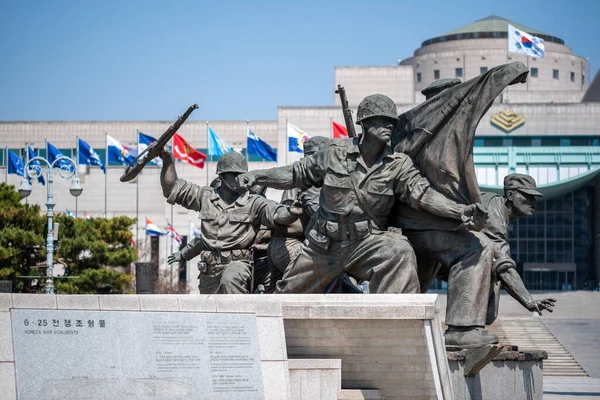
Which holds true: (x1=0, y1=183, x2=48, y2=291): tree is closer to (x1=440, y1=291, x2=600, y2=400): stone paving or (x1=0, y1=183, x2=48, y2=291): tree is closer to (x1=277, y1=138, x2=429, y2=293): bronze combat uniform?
(x1=440, y1=291, x2=600, y2=400): stone paving

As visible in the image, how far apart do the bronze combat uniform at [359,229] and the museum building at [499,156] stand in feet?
200

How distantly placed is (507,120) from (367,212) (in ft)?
234

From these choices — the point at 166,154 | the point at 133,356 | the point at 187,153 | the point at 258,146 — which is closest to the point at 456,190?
the point at 166,154

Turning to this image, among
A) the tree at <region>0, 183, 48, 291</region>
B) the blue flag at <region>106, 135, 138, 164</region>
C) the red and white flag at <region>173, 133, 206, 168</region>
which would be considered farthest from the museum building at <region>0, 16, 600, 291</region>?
the tree at <region>0, 183, 48, 291</region>

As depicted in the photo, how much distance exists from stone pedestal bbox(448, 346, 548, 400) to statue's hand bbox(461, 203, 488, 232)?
141 cm

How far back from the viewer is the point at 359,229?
34.8 feet

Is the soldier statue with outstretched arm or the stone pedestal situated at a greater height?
the soldier statue with outstretched arm

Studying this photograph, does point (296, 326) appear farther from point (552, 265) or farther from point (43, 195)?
point (552, 265)

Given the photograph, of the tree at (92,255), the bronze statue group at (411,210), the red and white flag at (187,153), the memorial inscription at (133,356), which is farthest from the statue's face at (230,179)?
the red and white flag at (187,153)

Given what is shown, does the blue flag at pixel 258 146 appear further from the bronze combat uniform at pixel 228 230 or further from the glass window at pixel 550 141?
the bronze combat uniform at pixel 228 230

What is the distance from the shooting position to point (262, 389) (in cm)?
880

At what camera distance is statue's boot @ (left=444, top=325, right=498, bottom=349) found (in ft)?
35.3

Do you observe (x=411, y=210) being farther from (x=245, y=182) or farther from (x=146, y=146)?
(x=146, y=146)

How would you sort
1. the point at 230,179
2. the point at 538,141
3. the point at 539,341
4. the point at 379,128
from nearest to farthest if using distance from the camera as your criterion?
the point at 379,128 < the point at 230,179 < the point at 539,341 < the point at 538,141
